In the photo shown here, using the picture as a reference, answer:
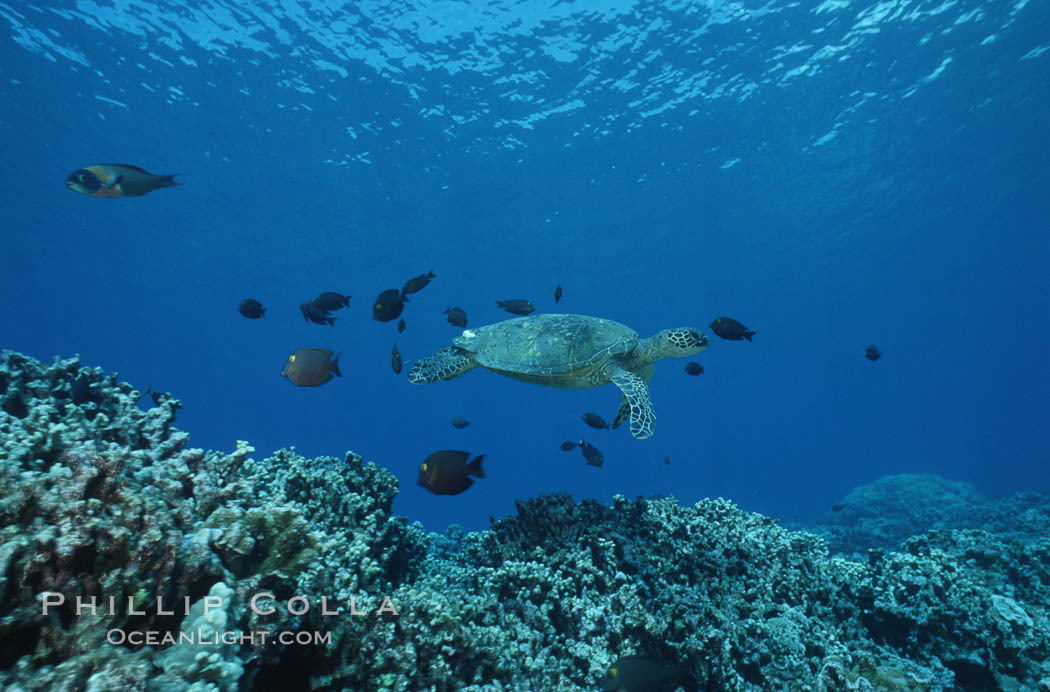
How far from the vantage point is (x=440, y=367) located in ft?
26.6

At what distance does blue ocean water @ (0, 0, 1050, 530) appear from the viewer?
1950cm

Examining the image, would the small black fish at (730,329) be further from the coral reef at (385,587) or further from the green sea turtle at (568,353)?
the coral reef at (385,587)

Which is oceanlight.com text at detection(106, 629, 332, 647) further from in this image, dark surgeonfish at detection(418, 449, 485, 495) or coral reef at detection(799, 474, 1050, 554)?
coral reef at detection(799, 474, 1050, 554)

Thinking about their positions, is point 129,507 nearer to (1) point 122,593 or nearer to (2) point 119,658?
(1) point 122,593

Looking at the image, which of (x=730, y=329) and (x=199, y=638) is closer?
(x=199, y=638)

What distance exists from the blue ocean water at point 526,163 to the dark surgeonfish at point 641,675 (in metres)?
23.1

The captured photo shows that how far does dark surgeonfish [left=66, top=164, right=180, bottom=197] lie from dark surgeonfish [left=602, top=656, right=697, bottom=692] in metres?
5.63

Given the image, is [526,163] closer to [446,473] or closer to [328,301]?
[328,301]

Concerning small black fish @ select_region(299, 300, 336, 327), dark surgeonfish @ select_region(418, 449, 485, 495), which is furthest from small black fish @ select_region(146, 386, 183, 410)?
dark surgeonfish @ select_region(418, 449, 485, 495)

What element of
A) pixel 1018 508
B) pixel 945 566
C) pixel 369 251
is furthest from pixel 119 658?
pixel 369 251

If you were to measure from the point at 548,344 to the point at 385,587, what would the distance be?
461 centimetres

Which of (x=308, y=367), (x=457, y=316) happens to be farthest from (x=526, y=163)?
(x=308, y=367)

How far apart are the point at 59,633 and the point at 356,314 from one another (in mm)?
57844

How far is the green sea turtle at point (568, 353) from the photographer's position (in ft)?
24.2
